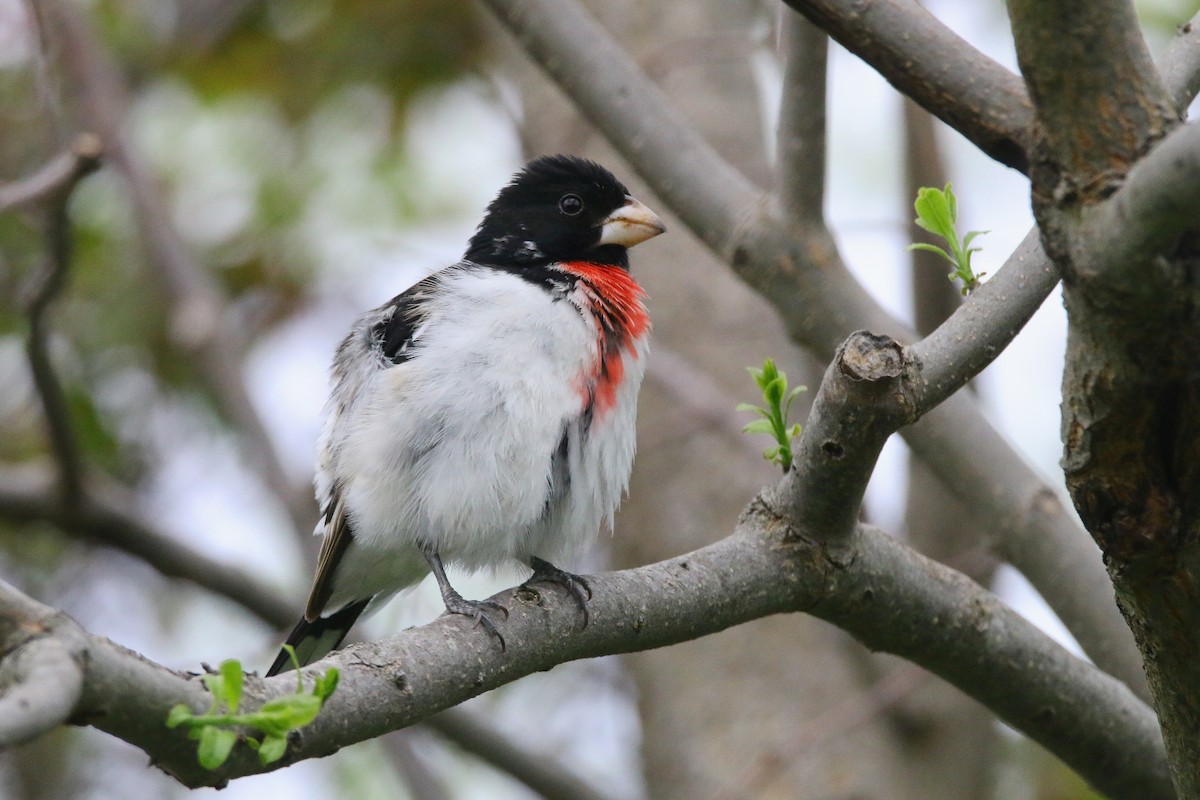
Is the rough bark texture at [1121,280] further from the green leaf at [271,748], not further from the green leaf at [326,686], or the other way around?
the green leaf at [271,748]

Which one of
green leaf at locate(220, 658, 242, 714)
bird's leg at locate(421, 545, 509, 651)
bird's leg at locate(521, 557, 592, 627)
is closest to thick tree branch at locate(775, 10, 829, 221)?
bird's leg at locate(521, 557, 592, 627)

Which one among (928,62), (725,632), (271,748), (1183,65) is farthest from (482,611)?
(725,632)

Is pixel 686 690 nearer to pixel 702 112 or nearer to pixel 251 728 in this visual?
pixel 702 112

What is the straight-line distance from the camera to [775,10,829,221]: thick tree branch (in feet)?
12.7

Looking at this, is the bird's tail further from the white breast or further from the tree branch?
the tree branch

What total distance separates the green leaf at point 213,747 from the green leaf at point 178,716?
0.05 meters

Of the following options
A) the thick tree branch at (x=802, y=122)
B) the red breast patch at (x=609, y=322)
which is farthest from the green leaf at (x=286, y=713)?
the thick tree branch at (x=802, y=122)

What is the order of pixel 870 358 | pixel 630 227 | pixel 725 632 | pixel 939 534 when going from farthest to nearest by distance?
pixel 939 534
pixel 725 632
pixel 630 227
pixel 870 358

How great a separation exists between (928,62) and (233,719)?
188 centimetres

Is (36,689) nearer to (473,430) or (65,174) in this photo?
(473,430)

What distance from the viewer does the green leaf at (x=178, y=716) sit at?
2.08 metres

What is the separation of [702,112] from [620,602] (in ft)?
14.6

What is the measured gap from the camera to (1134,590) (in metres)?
2.55

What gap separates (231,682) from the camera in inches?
84.9
